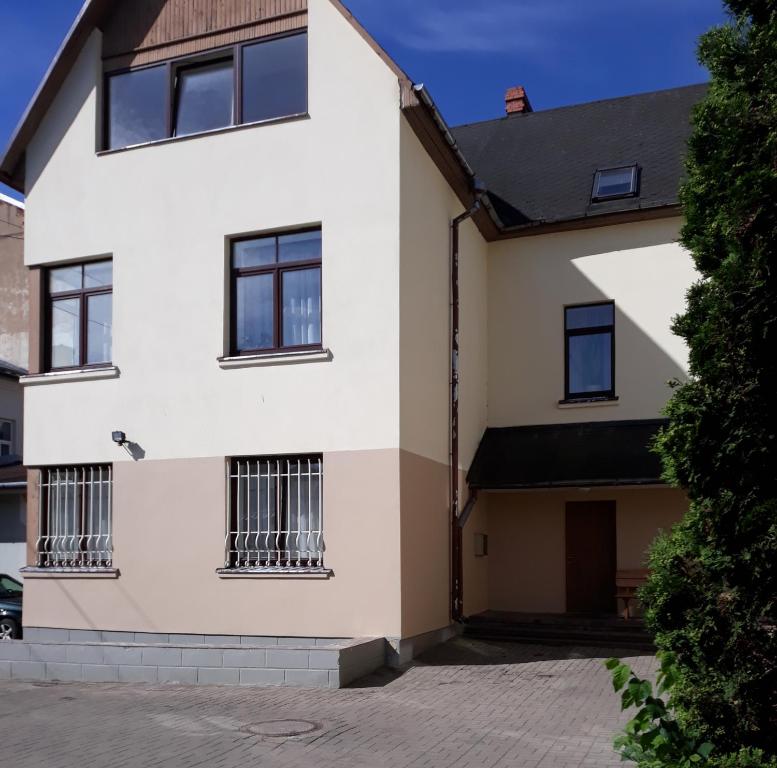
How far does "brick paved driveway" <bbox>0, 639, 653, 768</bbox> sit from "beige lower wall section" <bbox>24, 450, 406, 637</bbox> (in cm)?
120

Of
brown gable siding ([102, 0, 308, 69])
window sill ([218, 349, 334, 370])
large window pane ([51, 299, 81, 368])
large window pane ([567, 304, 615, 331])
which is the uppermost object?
brown gable siding ([102, 0, 308, 69])

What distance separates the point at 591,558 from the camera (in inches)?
639

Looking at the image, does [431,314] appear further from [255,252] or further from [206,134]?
[206,134]

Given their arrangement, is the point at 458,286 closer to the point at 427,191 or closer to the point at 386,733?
the point at 427,191

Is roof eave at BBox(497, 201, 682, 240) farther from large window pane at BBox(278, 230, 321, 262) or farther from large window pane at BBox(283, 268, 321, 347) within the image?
large window pane at BBox(283, 268, 321, 347)

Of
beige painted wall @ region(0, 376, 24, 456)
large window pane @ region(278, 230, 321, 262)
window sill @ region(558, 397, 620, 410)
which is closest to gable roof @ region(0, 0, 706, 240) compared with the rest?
large window pane @ region(278, 230, 321, 262)

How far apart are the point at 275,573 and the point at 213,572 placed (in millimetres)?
945

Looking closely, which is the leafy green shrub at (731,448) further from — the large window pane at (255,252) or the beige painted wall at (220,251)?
the large window pane at (255,252)

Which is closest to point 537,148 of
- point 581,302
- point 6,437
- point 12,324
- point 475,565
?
point 581,302

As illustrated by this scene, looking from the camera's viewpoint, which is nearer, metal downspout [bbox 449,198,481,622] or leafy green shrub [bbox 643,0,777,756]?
leafy green shrub [bbox 643,0,777,756]

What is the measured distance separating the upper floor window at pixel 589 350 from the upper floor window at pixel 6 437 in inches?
639

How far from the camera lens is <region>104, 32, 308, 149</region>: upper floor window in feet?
44.4

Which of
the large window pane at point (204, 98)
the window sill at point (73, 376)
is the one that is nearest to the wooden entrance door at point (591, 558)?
the window sill at point (73, 376)

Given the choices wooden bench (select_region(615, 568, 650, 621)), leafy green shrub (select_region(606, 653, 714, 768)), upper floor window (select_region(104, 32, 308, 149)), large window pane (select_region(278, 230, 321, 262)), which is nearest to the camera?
leafy green shrub (select_region(606, 653, 714, 768))
